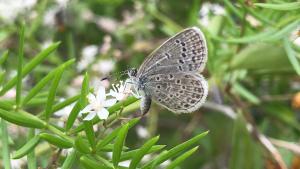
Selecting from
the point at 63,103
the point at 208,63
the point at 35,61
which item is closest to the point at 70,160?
the point at 63,103

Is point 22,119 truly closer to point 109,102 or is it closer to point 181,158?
point 109,102

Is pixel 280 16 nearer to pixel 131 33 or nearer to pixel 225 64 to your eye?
pixel 225 64

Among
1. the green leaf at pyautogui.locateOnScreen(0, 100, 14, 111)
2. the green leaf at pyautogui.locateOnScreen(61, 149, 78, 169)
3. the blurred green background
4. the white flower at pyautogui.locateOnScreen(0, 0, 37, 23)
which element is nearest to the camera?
the green leaf at pyautogui.locateOnScreen(61, 149, 78, 169)

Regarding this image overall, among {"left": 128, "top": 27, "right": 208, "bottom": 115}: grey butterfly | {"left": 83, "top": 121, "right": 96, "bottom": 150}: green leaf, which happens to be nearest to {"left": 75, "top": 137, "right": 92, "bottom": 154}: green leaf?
{"left": 83, "top": 121, "right": 96, "bottom": 150}: green leaf

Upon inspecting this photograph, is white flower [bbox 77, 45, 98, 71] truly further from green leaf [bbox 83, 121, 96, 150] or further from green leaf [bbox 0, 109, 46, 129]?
green leaf [bbox 83, 121, 96, 150]

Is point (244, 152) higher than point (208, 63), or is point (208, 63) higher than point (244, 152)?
point (208, 63)

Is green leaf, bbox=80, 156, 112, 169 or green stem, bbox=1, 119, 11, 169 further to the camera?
green stem, bbox=1, 119, 11, 169

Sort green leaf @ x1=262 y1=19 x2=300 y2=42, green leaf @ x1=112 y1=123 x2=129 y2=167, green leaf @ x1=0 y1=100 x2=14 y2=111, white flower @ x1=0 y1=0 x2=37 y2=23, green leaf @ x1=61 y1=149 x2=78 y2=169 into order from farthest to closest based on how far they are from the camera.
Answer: white flower @ x1=0 y1=0 x2=37 y2=23 → green leaf @ x1=262 y1=19 x2=300 y2=42 → green leaf @ x1=0 y1=100 x2=14 y2=111 → green leaf @ x1=61 y1=149 x2=78 y2=169 → green leaf @ x1=112 y1=123 x2=129 y2=167
